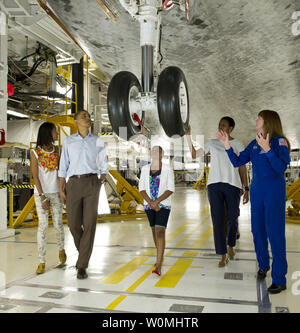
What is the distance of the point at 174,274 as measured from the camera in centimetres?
352

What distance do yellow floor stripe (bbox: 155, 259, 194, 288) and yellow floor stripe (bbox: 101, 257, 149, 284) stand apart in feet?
1.34

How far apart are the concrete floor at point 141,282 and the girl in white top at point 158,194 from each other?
386 mm

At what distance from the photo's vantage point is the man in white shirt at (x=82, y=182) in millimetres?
3439

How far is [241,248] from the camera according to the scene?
4852mm

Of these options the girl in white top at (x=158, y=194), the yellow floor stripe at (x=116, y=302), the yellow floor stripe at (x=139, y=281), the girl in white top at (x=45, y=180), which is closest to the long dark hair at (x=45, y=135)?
the girl in white top at (x=45, y=180)

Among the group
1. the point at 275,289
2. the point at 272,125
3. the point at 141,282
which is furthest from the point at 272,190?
the point at 141,282

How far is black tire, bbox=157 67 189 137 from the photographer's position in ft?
9.46

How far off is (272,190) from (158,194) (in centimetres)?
118

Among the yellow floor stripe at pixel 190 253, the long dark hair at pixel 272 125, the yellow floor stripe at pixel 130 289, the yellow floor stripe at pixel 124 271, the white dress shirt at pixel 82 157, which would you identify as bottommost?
the yellow floor stripe at pixel 190 253

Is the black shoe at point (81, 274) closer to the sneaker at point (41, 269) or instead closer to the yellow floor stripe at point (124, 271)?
the yellow floor stripe at point (124, 271)

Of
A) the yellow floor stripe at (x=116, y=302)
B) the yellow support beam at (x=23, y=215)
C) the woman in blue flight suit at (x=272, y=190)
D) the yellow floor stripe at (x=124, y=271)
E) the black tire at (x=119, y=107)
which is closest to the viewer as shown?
the yellow floor stripe at (x=116, y=302)

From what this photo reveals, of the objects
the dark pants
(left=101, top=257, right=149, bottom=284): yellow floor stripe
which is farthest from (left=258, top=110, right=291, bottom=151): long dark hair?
(left=101, top=257, right=149, bottom=284): yellow floor stripe

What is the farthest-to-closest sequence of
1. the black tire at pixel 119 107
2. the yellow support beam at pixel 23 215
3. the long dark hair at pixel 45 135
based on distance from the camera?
→ the yellow support beam at pixel 23 215 → the long dark hair at pixel 45 135 → the black tire at pixel 119 107

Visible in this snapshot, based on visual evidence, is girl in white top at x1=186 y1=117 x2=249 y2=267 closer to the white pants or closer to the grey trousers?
the grey trousers
